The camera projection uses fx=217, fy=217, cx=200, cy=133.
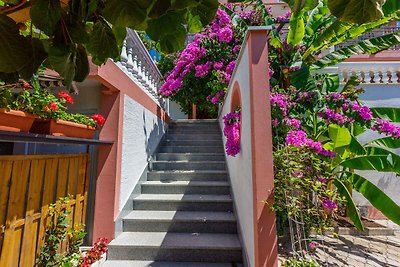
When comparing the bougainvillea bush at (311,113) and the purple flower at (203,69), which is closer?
the bougainvillea bush at (311,113)

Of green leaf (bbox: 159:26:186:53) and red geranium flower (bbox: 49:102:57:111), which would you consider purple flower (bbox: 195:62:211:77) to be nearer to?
red geranium flower (bbox: 49:102:57:111)

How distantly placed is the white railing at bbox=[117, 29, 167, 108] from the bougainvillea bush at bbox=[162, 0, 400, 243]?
17.5 inches

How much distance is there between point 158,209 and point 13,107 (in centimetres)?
258

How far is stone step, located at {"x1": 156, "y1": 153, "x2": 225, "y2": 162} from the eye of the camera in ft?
16.7

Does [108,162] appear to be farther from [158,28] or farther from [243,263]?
[158,28]

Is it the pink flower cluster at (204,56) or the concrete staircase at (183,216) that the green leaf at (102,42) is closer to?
the concrete staircase at (183,216)

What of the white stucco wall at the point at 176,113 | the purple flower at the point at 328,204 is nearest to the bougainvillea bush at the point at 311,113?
the purple flower at the point at 328,204

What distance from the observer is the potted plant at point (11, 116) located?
1720 mm

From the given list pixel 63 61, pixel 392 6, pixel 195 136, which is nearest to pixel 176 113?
pixel 195 136

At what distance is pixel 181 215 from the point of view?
3533 millimetres

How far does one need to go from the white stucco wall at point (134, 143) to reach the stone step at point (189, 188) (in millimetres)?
344

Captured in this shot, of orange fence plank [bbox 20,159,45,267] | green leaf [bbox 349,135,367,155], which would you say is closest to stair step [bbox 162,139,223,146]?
green leaf [bbox 349,135,367,155]

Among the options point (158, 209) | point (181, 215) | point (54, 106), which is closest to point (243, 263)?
point (181, 215)

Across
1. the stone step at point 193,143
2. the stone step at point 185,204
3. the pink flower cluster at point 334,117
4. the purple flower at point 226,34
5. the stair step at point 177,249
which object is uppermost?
the purple flower at point 226,34
